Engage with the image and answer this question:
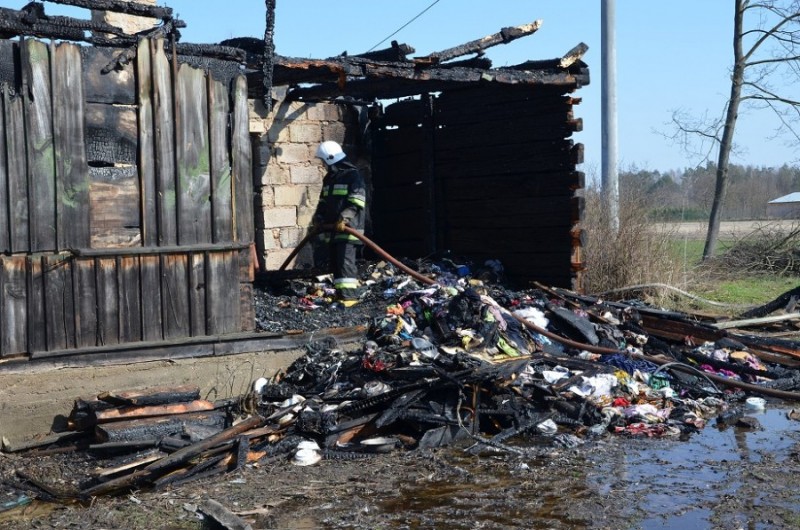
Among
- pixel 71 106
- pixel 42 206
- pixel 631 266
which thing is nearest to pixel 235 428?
pixel 42 206

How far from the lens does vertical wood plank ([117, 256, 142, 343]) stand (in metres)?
7.84

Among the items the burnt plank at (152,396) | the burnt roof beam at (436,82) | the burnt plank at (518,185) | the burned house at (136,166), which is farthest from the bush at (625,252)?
the burnt plank at (152,396)

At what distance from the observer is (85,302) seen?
7.67 metres

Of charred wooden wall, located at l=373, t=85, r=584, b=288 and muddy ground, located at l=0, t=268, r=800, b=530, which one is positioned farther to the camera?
charred wooden wall, located at l=373, t=85, r=584, b=288

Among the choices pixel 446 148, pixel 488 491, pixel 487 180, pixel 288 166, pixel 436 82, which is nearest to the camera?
pixel 488 491

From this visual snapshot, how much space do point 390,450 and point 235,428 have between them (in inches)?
49.4

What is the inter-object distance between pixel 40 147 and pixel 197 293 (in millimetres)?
1847

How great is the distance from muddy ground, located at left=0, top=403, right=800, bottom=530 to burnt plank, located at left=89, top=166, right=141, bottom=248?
188 centimetres

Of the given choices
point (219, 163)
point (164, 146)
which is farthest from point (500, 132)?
point (164, 146)

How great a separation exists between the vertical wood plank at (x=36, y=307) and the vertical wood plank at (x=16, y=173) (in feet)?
0.54

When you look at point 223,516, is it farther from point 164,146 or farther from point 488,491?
point 164,146

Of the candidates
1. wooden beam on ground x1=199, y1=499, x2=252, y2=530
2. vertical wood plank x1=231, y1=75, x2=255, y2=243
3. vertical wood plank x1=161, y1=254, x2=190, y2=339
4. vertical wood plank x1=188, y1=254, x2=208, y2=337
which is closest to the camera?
wooden beam on ground x1=199, y1=499, x2=252, y2=530

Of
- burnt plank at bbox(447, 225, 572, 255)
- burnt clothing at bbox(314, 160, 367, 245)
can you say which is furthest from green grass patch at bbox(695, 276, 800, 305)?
burnt clothing at bbox(314, 160, 367, 245)

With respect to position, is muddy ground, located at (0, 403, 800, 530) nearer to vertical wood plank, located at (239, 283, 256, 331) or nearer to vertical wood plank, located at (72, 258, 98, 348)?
vertical wood plank, located at (72, 258, 98, 348)
